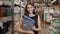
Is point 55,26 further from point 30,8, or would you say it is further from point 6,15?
point 6,15

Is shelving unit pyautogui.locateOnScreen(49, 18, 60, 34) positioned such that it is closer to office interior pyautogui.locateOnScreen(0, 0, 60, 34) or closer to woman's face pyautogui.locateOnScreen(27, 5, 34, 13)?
office interior pyautogui.locateOnScreen(0, 0, 60, 34)

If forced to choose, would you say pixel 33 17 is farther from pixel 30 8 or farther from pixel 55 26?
pixel 55 26

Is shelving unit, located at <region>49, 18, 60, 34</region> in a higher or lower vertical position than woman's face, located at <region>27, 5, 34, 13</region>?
lower

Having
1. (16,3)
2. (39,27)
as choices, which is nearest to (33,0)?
(16,3)

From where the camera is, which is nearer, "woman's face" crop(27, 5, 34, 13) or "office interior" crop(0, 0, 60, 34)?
"woman's face" crop(27, 5, 34, 13)

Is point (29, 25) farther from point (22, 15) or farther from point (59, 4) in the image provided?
point (59, 4)

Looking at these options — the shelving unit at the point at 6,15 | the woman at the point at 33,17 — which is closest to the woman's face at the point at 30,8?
the woman at the point at 33,17

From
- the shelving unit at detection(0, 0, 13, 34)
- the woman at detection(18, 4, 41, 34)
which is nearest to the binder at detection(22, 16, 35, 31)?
the woman at detection(18, 4, 41, 34)

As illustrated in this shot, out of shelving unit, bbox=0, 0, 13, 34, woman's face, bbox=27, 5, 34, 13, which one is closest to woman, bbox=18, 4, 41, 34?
woman's face, bbox=27, 5, 34, 13

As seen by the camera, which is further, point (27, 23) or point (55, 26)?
point (55, 26)

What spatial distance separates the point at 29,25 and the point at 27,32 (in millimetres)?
78

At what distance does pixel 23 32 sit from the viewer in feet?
5.64

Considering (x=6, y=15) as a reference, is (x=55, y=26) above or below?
below

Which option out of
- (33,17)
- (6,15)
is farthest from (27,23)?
(6,15)
